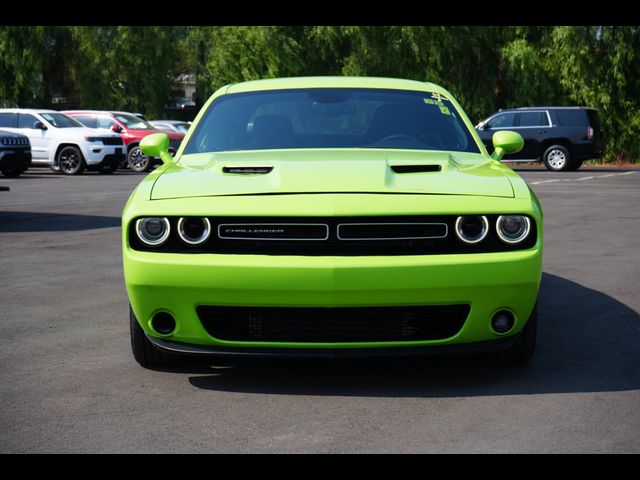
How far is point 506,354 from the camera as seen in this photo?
5414 millimetres

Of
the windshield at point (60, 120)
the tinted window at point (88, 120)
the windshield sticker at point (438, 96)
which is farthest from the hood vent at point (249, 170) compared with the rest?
the tinted window at point (88, 120)

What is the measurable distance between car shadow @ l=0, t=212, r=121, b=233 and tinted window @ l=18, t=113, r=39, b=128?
12.8 meters

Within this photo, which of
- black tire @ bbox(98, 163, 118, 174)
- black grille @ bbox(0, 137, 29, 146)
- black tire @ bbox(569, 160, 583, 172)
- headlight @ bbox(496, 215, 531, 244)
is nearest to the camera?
headlight @ bbox(496, 215, 531, 244)

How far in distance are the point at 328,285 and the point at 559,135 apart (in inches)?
1057

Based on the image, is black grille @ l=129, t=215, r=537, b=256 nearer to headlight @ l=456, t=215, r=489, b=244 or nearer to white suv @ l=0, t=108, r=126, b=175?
headlight @ l=456, t=215, r=489, b=244

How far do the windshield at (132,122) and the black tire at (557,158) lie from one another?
1119cm

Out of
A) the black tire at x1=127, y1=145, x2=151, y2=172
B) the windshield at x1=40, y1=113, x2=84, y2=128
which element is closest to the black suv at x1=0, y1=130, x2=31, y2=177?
the windshield at x1=40, y1=113, x2=84, y2=128

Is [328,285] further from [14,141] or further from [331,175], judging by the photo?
[14,141]

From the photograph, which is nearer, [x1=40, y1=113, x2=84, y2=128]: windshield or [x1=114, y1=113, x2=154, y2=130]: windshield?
[x1=40, y1=113, x2=84, y2=128]: windshield

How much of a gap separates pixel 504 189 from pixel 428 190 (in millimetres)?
405

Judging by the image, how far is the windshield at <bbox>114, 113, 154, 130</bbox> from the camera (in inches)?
1193

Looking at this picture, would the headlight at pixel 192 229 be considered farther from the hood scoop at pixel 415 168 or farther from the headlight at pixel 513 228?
the headlight at pixel 513 228

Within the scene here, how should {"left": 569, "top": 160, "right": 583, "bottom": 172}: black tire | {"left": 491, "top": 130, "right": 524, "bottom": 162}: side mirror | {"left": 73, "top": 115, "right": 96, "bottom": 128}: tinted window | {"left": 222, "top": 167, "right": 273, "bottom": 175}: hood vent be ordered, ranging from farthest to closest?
{"left": 569, "top": 160, "right": 583, "bottom": 172}: black tire < {"left": 73, "top": 115, "right": 96, "bottom": 128}: tinted window < {"left": 491, "top": 130, "right": 524, "bottom": 162}: side mirror < {"left": 222, "top": 167, "right": 273, "bottom": 175}: hood vent

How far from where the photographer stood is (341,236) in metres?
4.89
